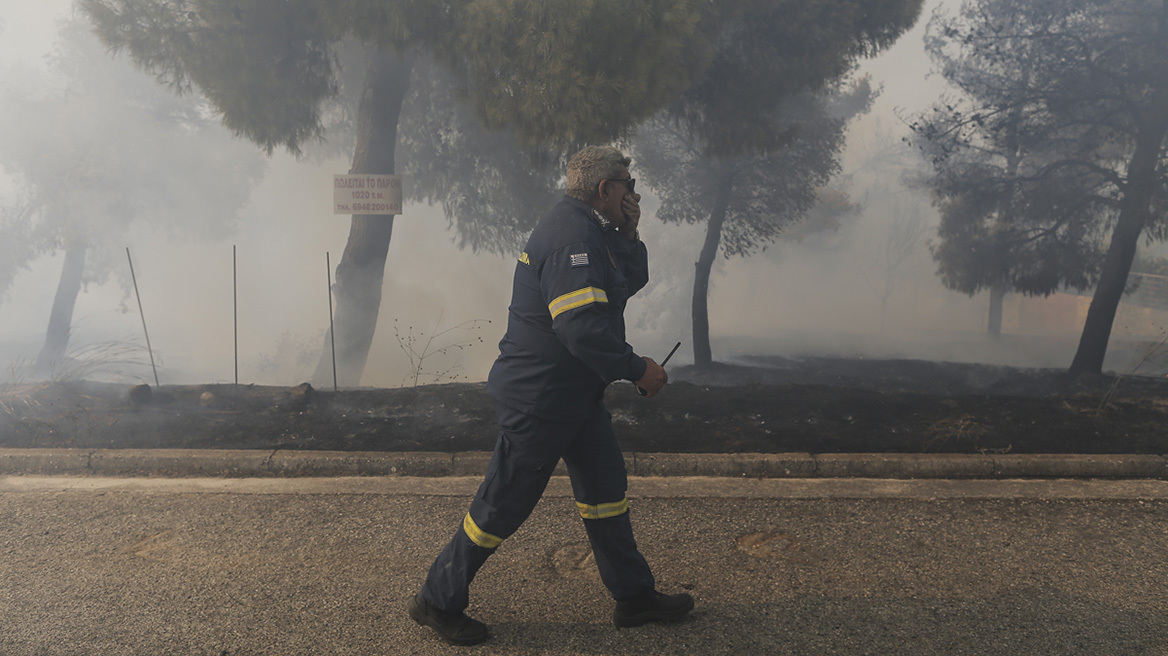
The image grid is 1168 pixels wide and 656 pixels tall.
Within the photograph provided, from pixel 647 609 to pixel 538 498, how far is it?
572 millimetres

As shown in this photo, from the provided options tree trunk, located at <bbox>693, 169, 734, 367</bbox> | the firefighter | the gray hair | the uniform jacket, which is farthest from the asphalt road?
tree trunk, located at <bbox>693, 169, 734, 367</bbox>

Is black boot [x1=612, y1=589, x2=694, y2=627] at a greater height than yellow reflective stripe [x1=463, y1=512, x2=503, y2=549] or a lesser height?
lesser

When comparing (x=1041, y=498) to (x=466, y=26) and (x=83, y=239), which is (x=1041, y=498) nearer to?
(x=466, y=26)

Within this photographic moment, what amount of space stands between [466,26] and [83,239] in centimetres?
1331

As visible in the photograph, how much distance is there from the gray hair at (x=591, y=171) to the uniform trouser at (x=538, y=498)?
0.79 metres

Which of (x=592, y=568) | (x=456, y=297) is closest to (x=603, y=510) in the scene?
(x=592, y=568)

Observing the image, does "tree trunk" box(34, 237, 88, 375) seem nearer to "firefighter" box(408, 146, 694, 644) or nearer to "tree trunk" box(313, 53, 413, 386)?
"tree trunk" box(313, 53, 413, 386)

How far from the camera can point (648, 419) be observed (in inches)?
230

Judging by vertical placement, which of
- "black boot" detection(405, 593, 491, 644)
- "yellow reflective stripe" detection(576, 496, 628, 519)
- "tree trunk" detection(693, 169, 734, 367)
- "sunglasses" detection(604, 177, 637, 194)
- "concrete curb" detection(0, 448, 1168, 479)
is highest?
"tree trunk" detection(693, 169, 734, 367)

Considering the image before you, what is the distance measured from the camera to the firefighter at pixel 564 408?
2.54 meters

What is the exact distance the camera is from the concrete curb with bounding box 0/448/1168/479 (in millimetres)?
4594

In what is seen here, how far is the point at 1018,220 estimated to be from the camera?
1022 centimetres

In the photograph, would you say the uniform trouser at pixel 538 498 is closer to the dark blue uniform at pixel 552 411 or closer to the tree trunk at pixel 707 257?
the dark blue uniform at pixel 552 411

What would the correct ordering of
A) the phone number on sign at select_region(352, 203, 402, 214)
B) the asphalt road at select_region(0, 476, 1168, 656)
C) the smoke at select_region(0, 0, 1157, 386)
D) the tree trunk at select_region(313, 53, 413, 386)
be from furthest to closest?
the smoke at select_region(0, 0, 1157, 386), the tree trunk at select_region(313, 53, 413, 386), the phone number on sign at select_region(352, 203, 402, 214), the asphalt road at select_region(0, 476, 1168, 656)
